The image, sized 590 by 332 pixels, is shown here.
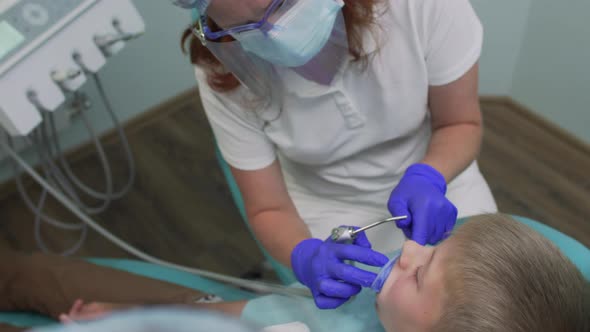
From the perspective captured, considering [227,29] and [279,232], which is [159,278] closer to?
[279,232]

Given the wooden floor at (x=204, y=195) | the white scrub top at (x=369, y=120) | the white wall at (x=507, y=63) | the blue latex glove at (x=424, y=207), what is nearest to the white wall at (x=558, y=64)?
the white wall at (x=507, y=63)

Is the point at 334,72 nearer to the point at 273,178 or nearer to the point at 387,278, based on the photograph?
the point at 273,178

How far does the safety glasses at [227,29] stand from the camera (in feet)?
2.72

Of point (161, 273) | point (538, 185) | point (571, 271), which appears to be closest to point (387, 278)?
point (571, 271)

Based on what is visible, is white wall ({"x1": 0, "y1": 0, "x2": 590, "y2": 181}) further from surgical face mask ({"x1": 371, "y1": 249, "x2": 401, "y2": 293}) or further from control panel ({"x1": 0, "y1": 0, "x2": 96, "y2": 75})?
surgical face mask ({"x1": 371, "y1": 249, "x2": 401, "y2": 293})

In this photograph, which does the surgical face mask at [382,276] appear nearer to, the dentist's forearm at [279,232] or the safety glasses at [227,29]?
the dentist's forearm at [279,232]

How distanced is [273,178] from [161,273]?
0.53 meters

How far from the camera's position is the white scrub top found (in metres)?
1.01

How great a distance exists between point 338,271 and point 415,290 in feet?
0.45

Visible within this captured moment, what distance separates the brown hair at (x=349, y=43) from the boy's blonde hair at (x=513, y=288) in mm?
415

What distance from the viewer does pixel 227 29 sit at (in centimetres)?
85

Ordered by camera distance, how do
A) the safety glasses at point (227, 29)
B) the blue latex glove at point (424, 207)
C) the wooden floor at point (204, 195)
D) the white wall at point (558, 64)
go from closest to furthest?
the safety glasses at point (227, 29) → the blue latex glove at point (424, 207) → the white wall at point (558, 64) → the wooden floor at point (204, 195)

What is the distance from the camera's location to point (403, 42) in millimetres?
1011

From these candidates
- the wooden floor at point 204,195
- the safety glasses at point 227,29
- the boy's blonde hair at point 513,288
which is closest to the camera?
the boy's blonde hair at point 513,288
